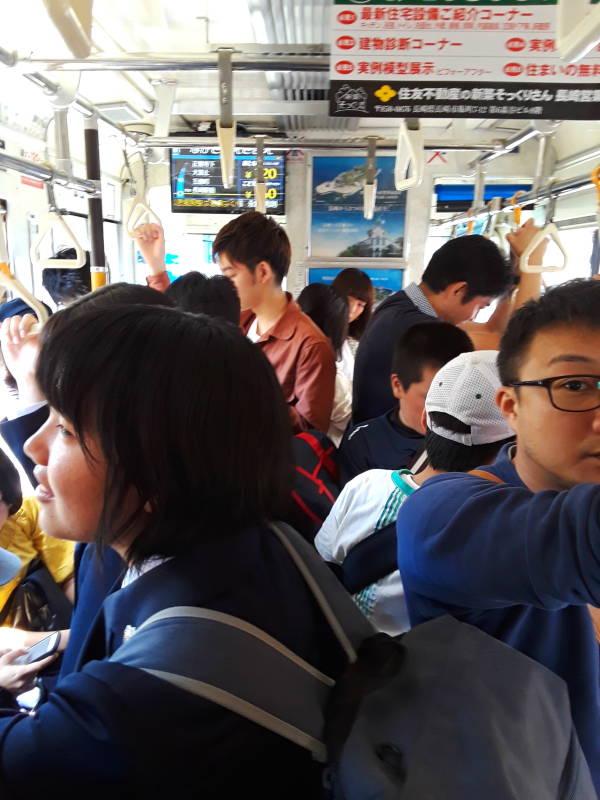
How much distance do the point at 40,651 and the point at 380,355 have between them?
159cm

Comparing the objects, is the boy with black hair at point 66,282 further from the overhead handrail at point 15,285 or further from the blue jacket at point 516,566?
the blue jacket at point 516,566

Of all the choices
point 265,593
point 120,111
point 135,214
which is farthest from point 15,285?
point 120,111

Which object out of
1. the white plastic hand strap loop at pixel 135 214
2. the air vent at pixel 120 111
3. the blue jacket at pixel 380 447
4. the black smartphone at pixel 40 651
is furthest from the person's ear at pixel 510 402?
the air vent at pixel 120 111

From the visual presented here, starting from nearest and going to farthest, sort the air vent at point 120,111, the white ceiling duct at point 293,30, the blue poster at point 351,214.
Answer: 1. the white ceiling duct at point 293,30
2. the air vent at point 120,111
3. the blue poster at point 351,214

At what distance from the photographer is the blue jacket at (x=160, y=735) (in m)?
0.54

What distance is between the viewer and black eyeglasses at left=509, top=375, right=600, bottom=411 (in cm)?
84

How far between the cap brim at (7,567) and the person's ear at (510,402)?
1275 millimetres

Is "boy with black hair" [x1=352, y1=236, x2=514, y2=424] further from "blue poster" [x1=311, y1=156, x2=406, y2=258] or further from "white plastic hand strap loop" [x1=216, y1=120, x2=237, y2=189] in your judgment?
"blue poster" [x1=311, y1=156, x2=406, y2=258]

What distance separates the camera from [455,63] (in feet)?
6.45

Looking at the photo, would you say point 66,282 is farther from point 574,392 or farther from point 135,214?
point 574,392

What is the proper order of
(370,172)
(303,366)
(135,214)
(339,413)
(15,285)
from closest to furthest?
(15,285) < (303,366) < (339,413) < (135,214) < (370,172)

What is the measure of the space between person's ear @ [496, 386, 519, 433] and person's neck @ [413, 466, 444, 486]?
0.29 metres

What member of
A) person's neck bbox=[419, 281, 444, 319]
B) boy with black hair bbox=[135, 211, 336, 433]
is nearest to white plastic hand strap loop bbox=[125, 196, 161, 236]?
boy with black hair bbox=[135, 211, 336, 433]

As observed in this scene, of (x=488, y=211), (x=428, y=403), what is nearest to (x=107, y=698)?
(x=428, y=403)
